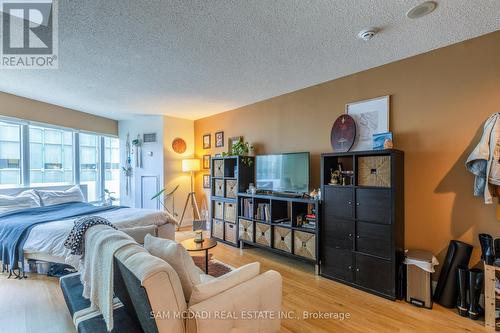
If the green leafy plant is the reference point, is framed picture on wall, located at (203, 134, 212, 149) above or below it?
above

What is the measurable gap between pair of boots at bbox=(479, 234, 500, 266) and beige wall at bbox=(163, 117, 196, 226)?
5199 mm

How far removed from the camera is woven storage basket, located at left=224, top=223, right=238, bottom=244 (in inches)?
166

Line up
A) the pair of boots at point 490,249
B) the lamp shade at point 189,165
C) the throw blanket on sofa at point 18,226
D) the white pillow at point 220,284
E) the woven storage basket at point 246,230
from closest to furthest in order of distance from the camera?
the white pillow at point 220,284
the pair of boots at point 490,249
the throw blanket on sofa at point 18,226
the woven storage basket at point 246,230
the lamp shade at point 189,165

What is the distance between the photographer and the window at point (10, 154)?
4.21 m

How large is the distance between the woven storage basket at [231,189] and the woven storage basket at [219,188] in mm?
129

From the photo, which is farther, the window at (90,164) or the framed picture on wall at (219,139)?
the window at (90,164)

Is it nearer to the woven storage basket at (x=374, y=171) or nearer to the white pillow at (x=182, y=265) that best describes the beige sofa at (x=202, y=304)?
the white pillow at (x=182, y=265)

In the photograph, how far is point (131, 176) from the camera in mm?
6145

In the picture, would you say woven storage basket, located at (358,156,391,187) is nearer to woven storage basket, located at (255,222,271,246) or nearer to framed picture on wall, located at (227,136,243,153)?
woven storage basket, located at (255,222,271,246)

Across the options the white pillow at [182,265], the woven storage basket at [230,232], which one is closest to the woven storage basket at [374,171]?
the white pillow at [182,265]

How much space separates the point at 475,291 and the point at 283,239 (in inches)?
79.3

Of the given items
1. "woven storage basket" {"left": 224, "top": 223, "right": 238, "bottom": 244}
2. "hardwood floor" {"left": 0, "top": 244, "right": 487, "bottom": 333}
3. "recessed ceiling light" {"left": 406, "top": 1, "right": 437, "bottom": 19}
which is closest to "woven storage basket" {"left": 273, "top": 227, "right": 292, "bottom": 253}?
"hardwood floor" {"left": 0, "top": 244, "right": 487, "bottom": 333}

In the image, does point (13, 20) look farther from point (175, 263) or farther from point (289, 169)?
point (289, 169)

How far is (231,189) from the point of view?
4.37 metres
